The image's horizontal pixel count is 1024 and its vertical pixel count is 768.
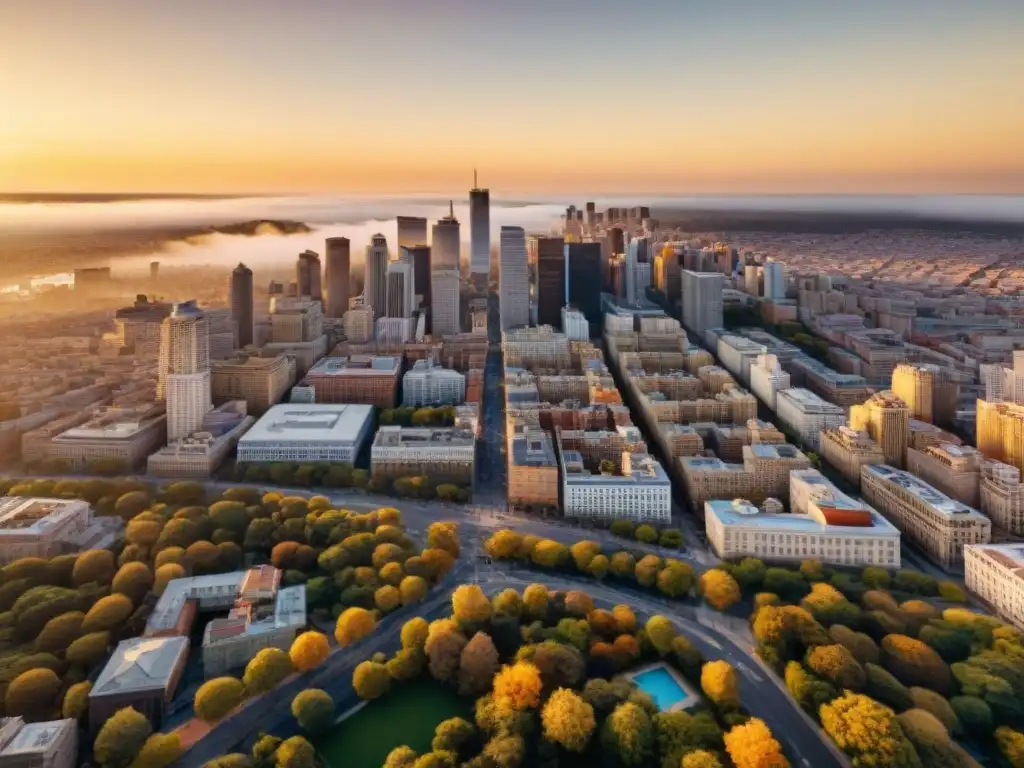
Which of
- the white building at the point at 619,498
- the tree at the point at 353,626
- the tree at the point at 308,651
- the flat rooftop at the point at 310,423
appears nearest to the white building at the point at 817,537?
the white building at the point at 619,498

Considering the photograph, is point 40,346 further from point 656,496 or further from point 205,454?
point 656,496

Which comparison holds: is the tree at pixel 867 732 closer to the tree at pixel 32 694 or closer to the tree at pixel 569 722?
the tree at pixel 569 722

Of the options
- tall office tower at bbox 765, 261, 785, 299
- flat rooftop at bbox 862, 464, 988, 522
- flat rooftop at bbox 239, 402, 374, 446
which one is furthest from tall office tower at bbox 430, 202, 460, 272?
flat rooftop at bbox 862, 464, 988, 522

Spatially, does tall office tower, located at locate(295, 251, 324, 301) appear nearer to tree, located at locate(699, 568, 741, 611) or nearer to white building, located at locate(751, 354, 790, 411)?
white building, located at locate(751, 354, 790, 411)

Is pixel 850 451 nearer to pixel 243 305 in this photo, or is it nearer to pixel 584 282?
pixel 584 282

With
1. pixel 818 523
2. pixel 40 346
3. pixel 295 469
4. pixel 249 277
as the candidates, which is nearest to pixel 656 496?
pixel 818 523

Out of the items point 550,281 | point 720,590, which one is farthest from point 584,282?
point 720,590
